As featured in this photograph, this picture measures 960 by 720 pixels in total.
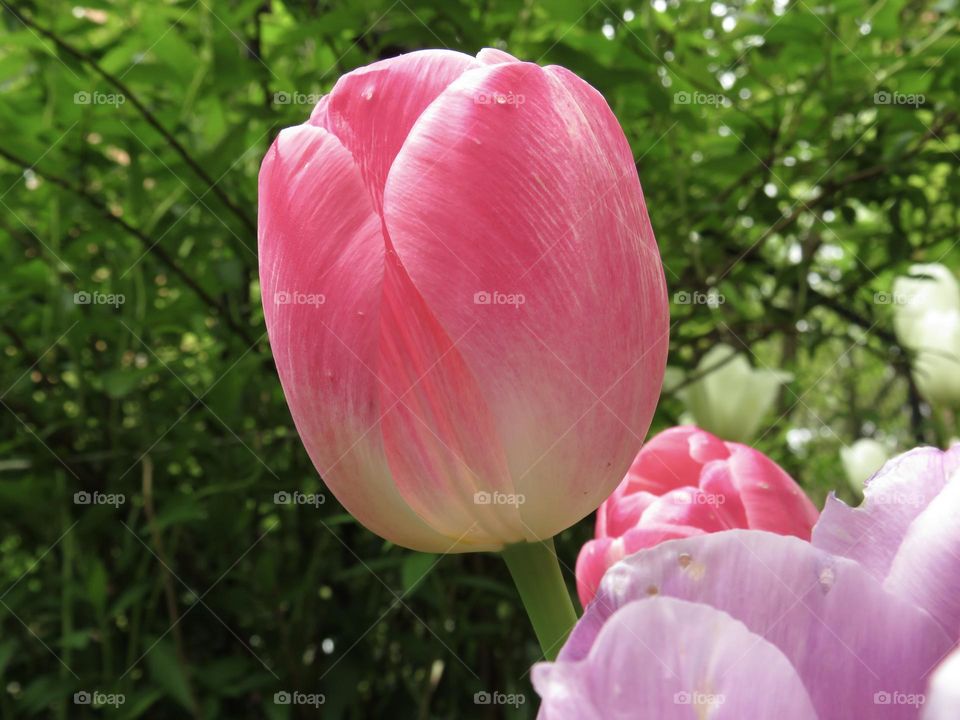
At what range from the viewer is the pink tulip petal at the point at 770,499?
0.24 meters

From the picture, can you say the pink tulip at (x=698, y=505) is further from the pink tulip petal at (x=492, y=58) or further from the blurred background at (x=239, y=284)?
the blurred background at (x=239, y=284)

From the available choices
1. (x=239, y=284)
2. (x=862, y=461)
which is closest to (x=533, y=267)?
(x=239, y=284)

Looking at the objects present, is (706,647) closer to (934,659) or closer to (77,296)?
(934,659)

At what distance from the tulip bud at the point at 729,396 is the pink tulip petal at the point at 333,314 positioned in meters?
0.74

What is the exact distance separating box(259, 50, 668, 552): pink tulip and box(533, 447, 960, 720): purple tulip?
6 cm

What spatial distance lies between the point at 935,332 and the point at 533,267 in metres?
1.05

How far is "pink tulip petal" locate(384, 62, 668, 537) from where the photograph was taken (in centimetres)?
19

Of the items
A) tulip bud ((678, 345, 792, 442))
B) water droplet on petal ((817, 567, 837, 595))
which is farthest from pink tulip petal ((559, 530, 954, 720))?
tulip bud ((678, 345, 792, 442))

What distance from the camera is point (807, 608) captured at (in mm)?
141

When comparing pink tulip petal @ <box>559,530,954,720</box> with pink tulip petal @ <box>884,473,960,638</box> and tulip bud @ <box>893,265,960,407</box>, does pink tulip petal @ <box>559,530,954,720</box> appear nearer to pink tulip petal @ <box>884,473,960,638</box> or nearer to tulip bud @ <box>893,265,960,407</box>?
pink tulip petal @ <box>884,473,960,638</box>

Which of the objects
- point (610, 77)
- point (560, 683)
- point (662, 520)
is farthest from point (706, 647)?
point (610, 77)

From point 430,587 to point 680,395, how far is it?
0.36 meters

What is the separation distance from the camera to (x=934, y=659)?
0.48 feet

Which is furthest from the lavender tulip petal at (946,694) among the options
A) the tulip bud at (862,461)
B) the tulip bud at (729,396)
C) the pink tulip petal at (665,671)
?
the tulip bud at (862,461)
